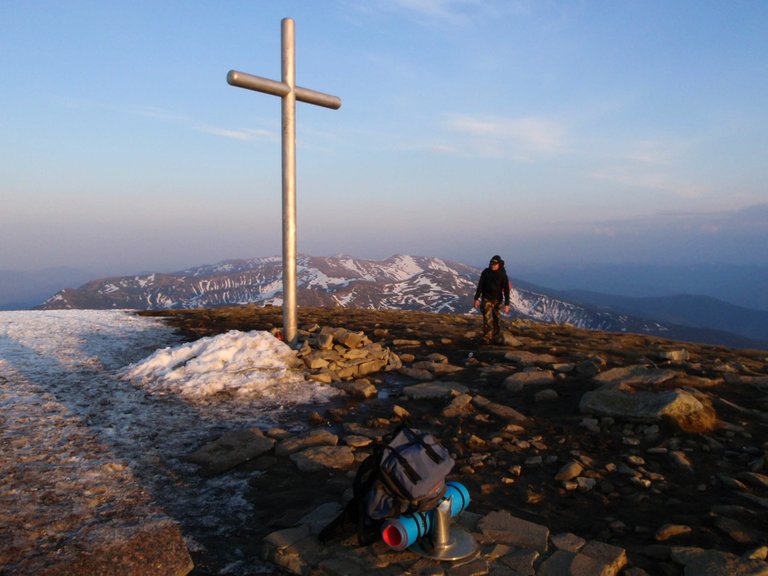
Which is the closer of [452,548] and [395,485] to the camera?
[395,485]

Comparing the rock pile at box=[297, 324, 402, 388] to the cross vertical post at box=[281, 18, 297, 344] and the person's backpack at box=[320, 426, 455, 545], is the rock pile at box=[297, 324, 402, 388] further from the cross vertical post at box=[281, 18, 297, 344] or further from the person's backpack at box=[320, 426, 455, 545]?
the person's backpack at box=[320, 426, 455, 545]

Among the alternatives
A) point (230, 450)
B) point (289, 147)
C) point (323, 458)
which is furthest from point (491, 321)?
point (230, 450)

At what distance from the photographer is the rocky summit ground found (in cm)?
Result: 452

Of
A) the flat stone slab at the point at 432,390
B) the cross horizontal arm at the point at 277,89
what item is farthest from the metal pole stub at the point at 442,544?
the cross horizontal arm at the point at 277,89

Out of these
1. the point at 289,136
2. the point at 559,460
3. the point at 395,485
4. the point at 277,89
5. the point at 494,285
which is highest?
the point at 277,89

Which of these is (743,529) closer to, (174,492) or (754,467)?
(754,467)

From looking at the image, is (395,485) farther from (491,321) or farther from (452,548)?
(491,321)

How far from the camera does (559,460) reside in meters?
6.85

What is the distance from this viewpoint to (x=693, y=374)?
10852 mm

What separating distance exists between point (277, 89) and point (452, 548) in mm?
10218

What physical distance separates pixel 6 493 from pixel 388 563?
457cm

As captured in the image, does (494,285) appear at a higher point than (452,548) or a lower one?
higher

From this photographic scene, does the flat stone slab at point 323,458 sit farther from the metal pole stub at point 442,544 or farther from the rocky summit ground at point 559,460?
the metal pole stub at point 442,544

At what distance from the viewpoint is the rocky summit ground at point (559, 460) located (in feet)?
14.8
